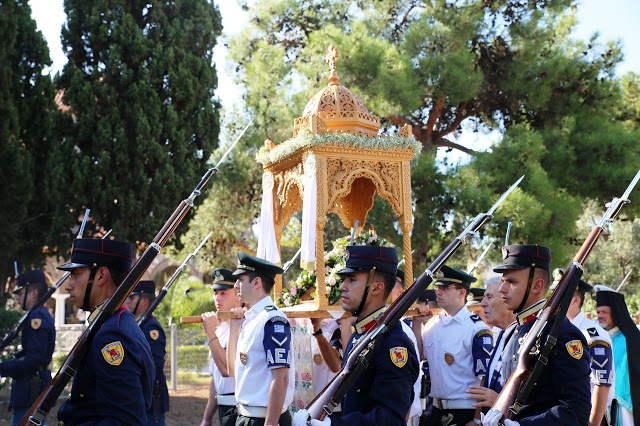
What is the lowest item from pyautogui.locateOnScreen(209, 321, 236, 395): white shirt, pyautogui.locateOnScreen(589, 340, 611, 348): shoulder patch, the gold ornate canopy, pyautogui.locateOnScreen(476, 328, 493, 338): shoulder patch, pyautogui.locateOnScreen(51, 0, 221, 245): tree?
pyautogui.locateOnScreen(209, 321, 236, 395): white shirt

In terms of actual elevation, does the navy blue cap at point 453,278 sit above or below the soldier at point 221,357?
above

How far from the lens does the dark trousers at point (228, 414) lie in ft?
20.1

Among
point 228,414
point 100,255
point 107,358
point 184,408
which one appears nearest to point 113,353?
point 107,358

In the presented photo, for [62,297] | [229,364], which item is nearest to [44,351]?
[229,364]

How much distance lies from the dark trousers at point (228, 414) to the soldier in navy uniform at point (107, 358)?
8.61 ft

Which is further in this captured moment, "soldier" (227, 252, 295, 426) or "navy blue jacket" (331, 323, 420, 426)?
"soldier" (227, 252, 295, 426)

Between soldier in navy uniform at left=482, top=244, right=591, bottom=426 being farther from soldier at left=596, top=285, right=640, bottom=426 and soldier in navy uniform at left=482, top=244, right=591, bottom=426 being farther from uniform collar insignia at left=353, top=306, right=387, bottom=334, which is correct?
soldier at left=596, top=285, right=640, bottom=426

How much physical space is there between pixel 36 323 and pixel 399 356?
484 cm

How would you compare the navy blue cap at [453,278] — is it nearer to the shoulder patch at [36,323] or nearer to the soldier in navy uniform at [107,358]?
the soldier in navy uniform at [107,358]

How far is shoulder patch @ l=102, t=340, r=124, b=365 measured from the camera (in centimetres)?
326

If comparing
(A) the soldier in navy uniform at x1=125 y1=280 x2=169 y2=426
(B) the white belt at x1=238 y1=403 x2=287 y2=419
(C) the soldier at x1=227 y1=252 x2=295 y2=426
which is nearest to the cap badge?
(C) the soldier at x1=227 y1=252 x2=295 y2=426

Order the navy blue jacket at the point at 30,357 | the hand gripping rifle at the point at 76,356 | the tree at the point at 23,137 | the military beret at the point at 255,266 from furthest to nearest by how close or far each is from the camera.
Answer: the tree at the point at 23,137 → the navy blue jacket at the point at 30,357 → the military beret at the point at 255,266 → the hand gripping rifle at the point at 76,356

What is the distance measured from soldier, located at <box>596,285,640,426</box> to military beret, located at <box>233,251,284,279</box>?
9.40 feet

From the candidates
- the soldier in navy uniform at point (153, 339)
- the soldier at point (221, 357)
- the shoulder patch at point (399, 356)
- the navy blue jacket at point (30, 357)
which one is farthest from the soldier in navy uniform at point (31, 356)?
the shoulder patch at point (399, 356)
